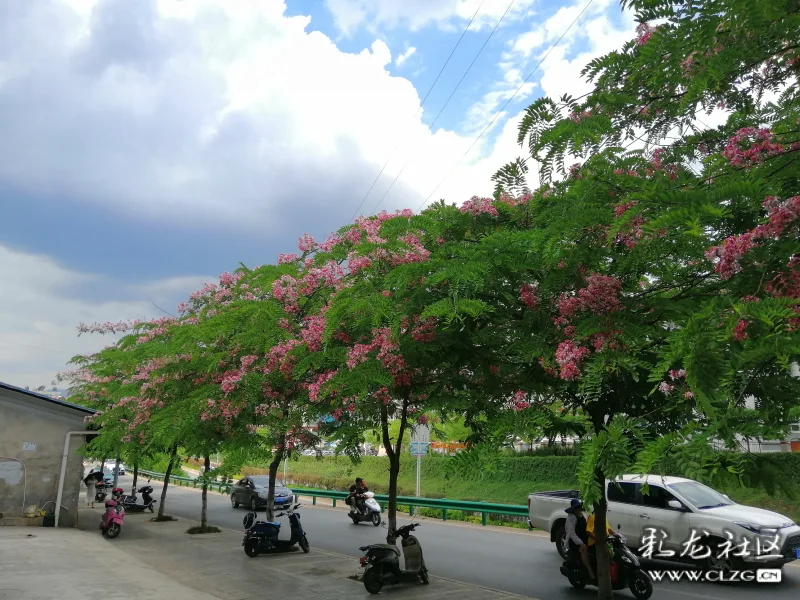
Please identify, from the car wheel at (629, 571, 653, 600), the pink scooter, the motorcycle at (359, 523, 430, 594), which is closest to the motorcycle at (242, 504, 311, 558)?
the motorcycle at (359, 523, 430, 594)

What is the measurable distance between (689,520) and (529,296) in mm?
8682

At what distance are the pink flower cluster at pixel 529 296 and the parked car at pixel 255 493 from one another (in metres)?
23.7

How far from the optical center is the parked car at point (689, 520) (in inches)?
426

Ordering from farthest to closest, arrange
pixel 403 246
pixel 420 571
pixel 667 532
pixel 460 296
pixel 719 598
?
pixel 667 532, pixel 420 571, pixel 719 598, pixel 403 246, pixel 460 296

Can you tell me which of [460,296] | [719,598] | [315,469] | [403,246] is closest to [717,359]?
[460,296]

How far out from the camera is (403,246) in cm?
713

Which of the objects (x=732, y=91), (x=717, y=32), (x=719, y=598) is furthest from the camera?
(x=719, y=598)

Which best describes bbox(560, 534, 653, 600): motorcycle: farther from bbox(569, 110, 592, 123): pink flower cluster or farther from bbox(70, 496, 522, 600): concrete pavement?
bbox(569, 110, 592, 123): pink flower cluster

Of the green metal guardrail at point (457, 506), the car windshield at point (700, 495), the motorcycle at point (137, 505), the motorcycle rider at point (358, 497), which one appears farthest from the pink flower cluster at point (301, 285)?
the motorcycle at point (137, 505)

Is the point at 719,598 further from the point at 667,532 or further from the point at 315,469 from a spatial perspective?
the point at 315,469

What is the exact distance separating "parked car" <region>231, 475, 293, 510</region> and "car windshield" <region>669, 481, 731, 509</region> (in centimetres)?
1845

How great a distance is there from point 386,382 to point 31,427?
1579 centimetres

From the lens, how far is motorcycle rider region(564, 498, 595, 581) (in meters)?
9.79

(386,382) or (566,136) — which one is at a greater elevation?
(566,136)
